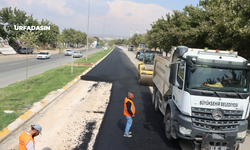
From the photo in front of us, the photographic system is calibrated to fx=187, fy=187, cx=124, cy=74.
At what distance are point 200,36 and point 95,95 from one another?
7.38 m

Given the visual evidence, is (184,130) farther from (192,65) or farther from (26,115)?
(26,115)

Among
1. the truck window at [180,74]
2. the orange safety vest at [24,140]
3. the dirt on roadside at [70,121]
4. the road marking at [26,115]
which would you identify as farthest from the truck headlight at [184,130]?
the road marking at [26,115]

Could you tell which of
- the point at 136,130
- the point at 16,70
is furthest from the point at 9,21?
the point at 136,130

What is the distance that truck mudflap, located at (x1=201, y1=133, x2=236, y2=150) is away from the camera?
5125 millimetres

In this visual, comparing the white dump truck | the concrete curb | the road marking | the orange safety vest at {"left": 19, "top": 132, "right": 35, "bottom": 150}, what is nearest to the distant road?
the concrete curb

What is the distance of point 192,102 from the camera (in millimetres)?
5211

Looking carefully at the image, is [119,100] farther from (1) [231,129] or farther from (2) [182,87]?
(1) [231,129]

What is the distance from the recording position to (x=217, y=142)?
518cm

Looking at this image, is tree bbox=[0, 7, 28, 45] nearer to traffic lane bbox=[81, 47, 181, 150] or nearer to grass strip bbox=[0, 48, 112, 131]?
grass strip bbox=[0, 48, 112, 131]

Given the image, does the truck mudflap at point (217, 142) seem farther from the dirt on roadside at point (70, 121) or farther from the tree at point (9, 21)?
the tree at point (9, 21)

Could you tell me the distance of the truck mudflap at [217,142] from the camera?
512cm

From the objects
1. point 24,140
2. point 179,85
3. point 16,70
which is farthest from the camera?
point 16,70

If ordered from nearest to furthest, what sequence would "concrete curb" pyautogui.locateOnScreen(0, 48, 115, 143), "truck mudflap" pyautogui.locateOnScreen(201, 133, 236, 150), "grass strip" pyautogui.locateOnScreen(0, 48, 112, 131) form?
"truck mudflap" pyautogui.locateOnScreen(201, 133, 236, 150) → "concrete curb" pyautogui.locateOnScreen(0, 48, 115, 143) → "grass strip" pyautogui.locateOnScreen(0, 48, 112, 131)

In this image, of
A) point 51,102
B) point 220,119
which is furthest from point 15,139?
point 220,119
